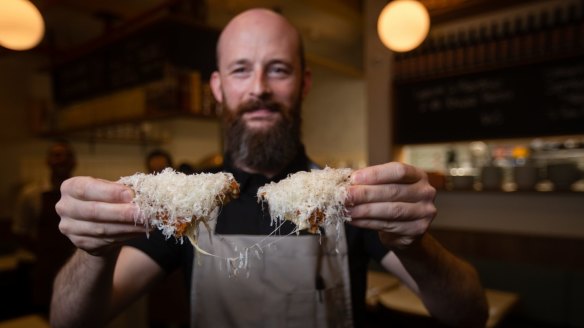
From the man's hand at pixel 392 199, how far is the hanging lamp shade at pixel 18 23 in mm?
2231

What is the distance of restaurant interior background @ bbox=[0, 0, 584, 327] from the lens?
328 centimetres

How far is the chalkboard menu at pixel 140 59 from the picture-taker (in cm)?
354

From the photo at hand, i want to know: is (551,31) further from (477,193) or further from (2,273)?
(2,273)

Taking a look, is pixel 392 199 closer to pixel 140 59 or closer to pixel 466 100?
pixel 466 100

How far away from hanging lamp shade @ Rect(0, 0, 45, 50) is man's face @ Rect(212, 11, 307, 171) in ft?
4.69

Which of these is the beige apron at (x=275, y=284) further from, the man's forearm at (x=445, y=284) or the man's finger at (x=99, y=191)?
the man's finger at (x=99, y=191)

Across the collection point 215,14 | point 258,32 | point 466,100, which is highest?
point 215,14

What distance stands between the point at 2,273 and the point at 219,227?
3968mm

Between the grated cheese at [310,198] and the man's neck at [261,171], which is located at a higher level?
the man's neck at [261,171]

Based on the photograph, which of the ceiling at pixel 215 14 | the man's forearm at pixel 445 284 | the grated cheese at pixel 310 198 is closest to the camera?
the grated cheese at pixel 310 198

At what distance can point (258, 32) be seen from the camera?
151cm

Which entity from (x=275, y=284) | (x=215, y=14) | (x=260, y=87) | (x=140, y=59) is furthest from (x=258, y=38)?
(x=215, y=14)

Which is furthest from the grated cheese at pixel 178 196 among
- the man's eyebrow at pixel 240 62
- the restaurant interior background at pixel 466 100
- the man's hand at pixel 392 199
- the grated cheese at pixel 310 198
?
the restaurant interior background at pixel 466 100

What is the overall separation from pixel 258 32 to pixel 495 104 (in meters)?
3.05
